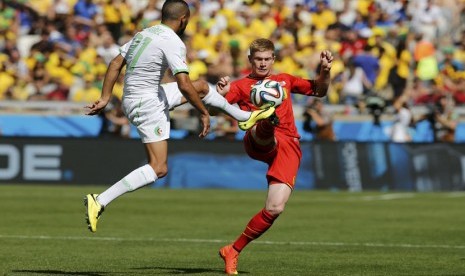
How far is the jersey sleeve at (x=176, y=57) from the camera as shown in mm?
10398

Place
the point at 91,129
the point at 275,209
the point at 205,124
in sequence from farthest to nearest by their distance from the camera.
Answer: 1. the point at 91,129
2. the point at 275,209
3. the point at 205,124

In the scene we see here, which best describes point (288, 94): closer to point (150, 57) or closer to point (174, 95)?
point (174, 95)

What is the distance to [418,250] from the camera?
1369 cm

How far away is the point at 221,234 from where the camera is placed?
15.7 meters

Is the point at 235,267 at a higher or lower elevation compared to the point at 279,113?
lower

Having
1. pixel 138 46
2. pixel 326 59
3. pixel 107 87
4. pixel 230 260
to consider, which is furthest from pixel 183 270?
pixel 326 59

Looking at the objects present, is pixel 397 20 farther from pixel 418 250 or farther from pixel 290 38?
pixel 418 250

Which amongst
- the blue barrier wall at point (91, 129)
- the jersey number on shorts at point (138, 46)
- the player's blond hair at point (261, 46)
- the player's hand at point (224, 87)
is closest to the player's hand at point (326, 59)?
the player's blond hair at point (261, 46)

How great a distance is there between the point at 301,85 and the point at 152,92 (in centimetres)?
143

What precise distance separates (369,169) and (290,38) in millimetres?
5261

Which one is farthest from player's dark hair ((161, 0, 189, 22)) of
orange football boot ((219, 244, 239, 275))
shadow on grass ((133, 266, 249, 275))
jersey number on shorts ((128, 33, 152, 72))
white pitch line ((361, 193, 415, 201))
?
white pitch line ((361, 193, 415, 201))

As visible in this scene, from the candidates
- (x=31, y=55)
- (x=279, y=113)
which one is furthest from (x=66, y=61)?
(x=279, y=113)

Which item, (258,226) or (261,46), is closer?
(261,46)

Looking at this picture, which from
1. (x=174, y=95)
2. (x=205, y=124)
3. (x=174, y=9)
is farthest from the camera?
(x=174, y=95)
